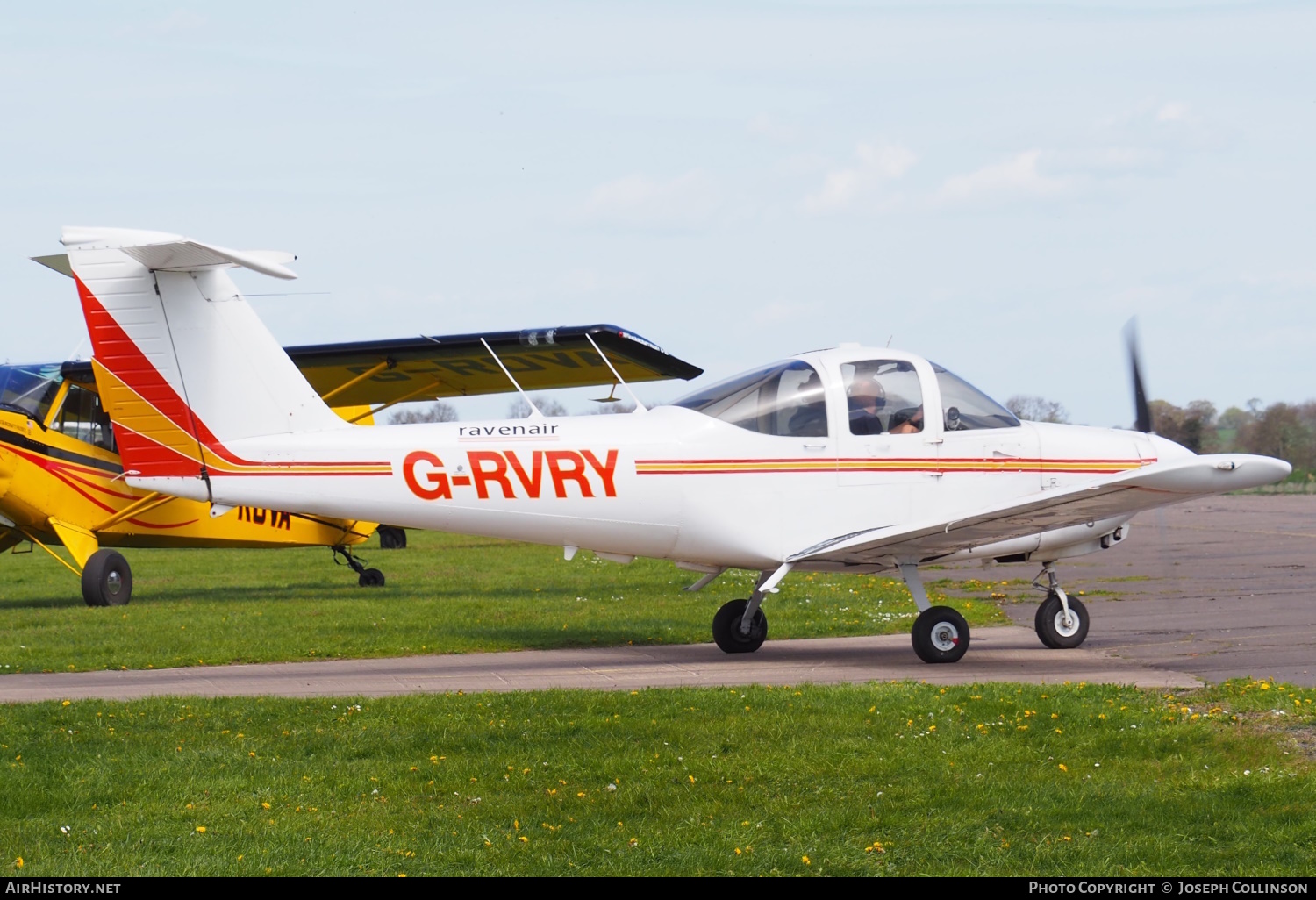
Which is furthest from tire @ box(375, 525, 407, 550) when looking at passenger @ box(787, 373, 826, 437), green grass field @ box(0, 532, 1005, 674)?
passenger @ box(787, 373, 826, 437)

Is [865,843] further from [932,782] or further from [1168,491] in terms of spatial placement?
[1168,491]

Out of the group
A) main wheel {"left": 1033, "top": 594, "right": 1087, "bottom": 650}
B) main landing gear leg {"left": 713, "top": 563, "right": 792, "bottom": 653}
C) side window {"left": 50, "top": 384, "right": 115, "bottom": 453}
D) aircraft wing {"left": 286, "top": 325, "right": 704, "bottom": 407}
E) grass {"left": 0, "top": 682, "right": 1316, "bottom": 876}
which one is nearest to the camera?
grass {"left": 0, "top": 682, "right": 1316, "bottom": 876}

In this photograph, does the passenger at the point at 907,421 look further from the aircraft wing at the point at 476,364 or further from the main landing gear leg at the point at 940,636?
the aircraft wing at the point at 476,364

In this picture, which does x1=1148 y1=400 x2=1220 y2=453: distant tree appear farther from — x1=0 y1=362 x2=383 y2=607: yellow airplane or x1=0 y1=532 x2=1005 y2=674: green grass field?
x1=0 y1=362 x2=383 y2=607: yellow airplane

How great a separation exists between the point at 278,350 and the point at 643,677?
4.10 meters

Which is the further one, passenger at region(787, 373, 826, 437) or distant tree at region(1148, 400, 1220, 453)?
distant tree at region(1148, 400, 1220, 453)

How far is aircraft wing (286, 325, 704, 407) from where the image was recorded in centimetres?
1622

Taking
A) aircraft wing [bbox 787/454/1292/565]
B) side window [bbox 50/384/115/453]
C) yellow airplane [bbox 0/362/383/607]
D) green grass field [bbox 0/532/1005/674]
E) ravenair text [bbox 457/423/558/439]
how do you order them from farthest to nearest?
side window [bbox 50/384/115/453]
yellow airplane [bbox 0/362/383/607]
green grass field [bbox 0/532/1005/674]
ravenair text [bbox 457/423/558/439]
aircraft wing [bbox 787/454/1292/565]

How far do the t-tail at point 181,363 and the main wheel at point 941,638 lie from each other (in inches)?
198

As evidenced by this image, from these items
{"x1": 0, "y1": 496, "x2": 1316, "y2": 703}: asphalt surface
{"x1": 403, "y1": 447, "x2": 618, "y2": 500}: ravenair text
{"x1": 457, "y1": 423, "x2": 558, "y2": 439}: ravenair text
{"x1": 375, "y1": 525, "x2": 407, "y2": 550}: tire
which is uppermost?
{"x1": 457, "y1": 423, "x2": 558, "y2": 439}: ravenair text

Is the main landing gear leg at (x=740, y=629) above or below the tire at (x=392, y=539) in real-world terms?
below

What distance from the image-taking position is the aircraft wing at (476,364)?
1622 cm

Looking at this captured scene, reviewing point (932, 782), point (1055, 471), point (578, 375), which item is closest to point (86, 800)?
point (932, 782)

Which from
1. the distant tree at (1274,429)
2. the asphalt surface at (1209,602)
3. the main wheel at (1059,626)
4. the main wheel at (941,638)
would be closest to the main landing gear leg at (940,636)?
the main wheel at (941,638)
